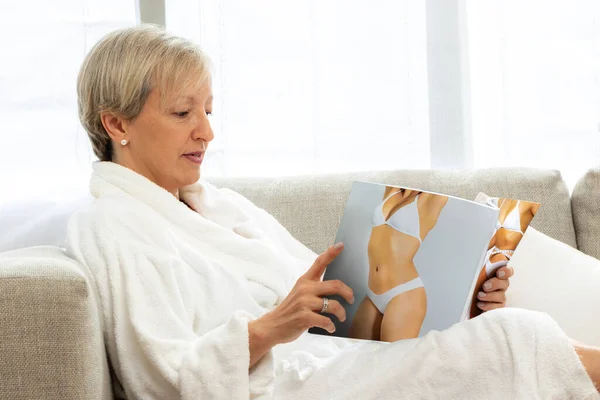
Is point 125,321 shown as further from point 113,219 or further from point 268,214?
point 268,214

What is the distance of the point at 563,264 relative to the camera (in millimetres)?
1846

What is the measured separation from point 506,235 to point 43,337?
34.5 inches

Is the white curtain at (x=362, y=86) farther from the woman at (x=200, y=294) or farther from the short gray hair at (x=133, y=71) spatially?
the short gray hair at (x=133, y=71)

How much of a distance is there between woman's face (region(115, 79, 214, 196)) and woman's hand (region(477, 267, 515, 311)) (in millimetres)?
662

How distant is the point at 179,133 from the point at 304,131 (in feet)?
3.07

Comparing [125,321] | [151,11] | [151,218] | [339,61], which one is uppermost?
[151,11]

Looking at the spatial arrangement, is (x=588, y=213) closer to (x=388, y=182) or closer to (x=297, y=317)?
(x=388, y=182)

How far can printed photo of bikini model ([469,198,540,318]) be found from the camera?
4.85 ft

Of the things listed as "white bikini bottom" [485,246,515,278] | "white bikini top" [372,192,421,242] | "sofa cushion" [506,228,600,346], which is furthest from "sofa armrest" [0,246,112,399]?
"sofa cushion" [506,228,600,346]

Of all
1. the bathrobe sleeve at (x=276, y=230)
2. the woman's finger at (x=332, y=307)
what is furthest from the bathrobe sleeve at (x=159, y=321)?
the bathrobe sleeve at (x=276, y=230)

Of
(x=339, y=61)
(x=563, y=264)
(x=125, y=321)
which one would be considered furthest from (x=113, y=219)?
(x=339, y=61)

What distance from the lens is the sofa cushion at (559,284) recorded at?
174 centimetres

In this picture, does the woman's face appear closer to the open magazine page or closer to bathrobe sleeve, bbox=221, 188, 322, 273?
bathrobe sleeve, bbox=221, 188, 322, 273

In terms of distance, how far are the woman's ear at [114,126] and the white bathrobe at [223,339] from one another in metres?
0.08
